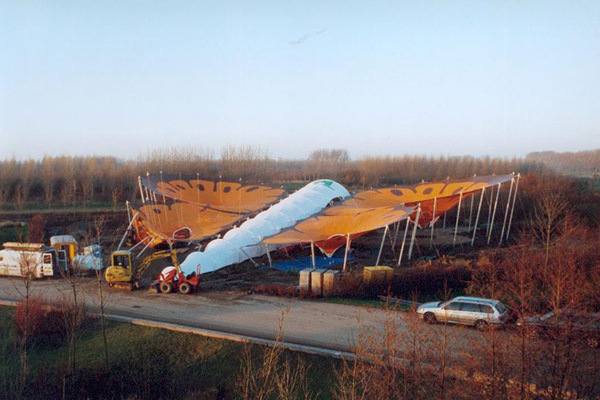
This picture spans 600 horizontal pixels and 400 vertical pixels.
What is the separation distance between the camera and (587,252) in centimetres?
1938

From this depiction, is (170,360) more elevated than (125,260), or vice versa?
(125,260)

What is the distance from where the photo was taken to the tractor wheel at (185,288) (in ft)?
62.0

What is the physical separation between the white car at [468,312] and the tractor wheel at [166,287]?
879cm

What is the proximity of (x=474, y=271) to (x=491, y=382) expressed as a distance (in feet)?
36.5

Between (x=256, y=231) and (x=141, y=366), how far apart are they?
40.6 ft

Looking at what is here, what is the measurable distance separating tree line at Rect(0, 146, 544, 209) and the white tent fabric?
7872 mm

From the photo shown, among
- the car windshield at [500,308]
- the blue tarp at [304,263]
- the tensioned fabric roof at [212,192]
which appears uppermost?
the tensioned fabric roof at [212,192]

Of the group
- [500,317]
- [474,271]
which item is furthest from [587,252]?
[500,317]

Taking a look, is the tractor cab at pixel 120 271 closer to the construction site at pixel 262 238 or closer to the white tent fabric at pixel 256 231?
the construction site at pixel 262 238

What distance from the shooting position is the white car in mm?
13930

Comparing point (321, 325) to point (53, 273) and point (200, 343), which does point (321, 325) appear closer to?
point (200, 343)

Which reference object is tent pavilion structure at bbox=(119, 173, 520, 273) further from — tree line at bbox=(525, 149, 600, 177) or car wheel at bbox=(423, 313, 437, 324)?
tree line at bbox=(525, 149, 600, 177)

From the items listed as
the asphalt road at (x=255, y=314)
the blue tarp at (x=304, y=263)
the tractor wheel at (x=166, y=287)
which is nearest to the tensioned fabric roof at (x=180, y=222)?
the blue tarp at (x=304, y=263)

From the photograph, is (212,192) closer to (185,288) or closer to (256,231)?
(256,231)
